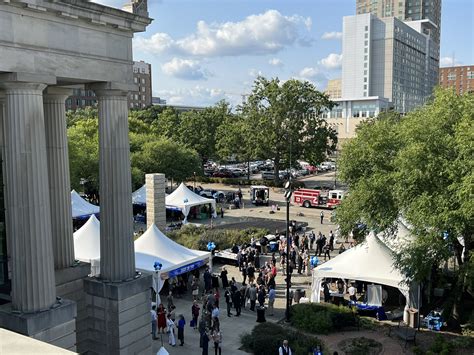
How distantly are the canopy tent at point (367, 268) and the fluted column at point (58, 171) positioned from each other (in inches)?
404

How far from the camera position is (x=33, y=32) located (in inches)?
430

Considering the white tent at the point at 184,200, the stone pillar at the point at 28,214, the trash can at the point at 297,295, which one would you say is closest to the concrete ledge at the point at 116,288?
the stone pillar at the point at 28,214

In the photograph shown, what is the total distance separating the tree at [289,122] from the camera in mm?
59531

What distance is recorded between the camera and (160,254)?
71.9 ft

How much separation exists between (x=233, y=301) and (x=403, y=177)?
829 centimetres

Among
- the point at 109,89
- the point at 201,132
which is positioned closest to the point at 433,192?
the point at 109,89

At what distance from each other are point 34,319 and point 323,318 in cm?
1103

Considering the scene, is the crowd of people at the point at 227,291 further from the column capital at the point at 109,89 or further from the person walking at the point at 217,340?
the column capital at the point at 109,89

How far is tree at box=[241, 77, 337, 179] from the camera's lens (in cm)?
5953

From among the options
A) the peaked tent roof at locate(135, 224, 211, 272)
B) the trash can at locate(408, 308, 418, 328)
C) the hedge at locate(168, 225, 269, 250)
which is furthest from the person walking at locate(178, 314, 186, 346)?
the hedge at locate(168, 225, 269, 250)

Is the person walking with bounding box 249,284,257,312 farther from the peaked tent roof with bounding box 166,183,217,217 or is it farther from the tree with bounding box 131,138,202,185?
the tree with bounding box 131,138,202,185

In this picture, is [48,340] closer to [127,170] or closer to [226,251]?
[127,170]

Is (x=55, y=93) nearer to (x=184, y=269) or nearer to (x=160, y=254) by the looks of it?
(x=160, y=254)

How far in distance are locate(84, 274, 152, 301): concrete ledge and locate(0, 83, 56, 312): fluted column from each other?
7.79 feet
